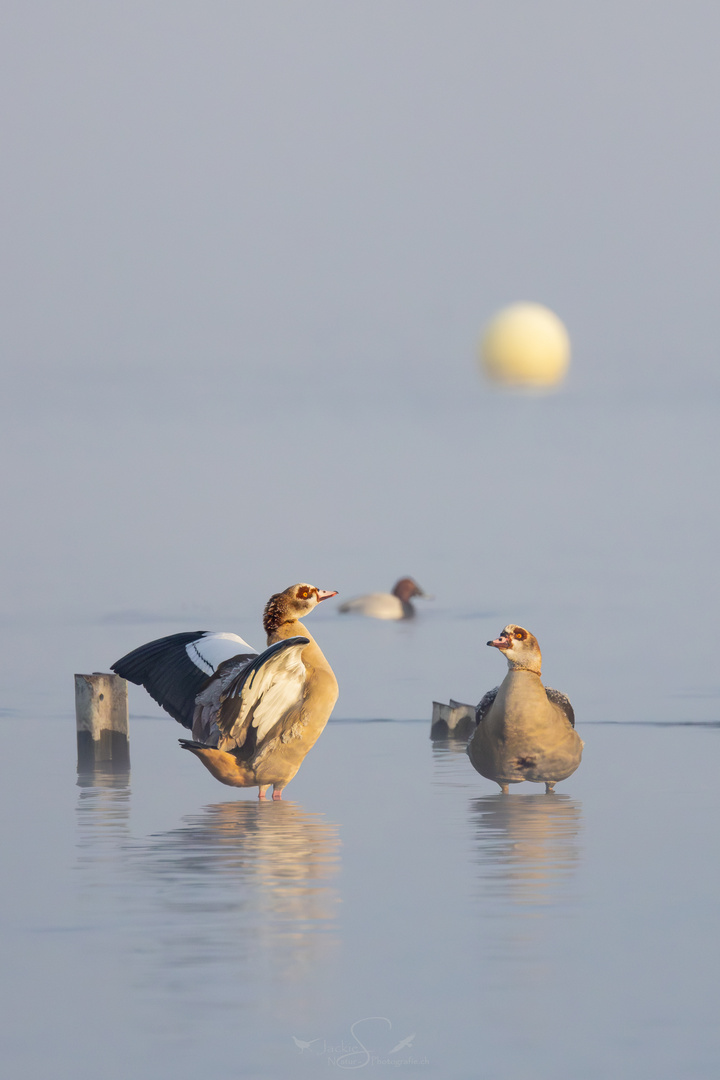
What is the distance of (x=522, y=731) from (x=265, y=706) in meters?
2.18

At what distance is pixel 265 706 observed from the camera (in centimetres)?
1409

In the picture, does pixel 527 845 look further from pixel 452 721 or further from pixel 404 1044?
pixel 452 721

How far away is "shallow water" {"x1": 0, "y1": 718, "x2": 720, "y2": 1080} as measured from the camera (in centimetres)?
709

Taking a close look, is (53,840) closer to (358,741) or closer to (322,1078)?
(322,1078)

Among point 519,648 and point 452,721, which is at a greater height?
point 519,648

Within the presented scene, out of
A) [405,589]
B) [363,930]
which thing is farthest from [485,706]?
[405,589]

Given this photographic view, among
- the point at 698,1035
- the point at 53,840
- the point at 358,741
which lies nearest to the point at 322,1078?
the point at 698,1035

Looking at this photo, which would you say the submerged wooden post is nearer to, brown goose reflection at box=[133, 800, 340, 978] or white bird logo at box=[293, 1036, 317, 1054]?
brown goose reflection at box=[133, 800, 340, 978]

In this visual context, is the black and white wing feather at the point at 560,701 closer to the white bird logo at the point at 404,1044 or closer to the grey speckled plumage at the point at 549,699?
the grey speckled plumage at the point at 549,699

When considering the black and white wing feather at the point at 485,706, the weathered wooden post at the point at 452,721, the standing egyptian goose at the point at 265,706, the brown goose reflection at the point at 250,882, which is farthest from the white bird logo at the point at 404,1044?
the weathered wooden post at the point at 452,721

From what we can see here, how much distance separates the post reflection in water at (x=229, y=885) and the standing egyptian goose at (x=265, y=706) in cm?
37

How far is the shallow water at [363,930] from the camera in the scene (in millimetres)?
7094

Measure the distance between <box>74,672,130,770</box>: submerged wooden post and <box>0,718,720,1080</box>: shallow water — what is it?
1426 mm

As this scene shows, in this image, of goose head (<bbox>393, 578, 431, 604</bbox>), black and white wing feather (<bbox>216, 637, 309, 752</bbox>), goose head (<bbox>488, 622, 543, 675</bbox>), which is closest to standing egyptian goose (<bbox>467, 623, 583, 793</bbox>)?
goose head (<bbox>488, 622, 543, 675</bbox>)
